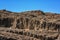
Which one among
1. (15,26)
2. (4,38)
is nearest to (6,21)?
(15,26)

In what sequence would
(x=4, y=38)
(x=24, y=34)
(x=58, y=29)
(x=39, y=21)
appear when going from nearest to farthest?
(x=4, y=38) < (x=24, y=34) < (x=58, y=29) < (x=39, y=21)

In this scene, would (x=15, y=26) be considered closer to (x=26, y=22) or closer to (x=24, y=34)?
(x=26, y=22)

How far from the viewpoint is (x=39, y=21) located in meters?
49.3

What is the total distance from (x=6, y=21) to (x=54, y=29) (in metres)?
12.4

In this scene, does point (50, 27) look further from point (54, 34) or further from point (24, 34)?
point (24, 34)

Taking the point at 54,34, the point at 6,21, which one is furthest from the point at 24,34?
the point at 6,21

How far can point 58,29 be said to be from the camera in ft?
152

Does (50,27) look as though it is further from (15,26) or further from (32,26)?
(15,26)

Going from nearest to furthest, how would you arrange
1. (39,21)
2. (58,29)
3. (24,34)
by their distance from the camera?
(24,34) → (58,29) → (39,21)

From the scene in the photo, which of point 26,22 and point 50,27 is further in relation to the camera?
point 26,22

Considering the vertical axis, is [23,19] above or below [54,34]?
above

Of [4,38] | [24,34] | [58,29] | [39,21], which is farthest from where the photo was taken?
[39,21]

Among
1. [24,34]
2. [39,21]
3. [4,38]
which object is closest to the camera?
[4,38]

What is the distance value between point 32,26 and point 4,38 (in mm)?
15146
